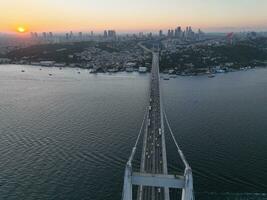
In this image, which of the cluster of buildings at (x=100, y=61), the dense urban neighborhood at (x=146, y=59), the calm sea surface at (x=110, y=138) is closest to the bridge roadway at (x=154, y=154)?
the calm sea surface at (x=110, y=138)

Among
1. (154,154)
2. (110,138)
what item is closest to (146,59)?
(110,138)

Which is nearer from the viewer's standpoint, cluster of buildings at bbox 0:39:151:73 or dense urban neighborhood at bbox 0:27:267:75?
dense urban neighborhood at bbox 0:27:267:75

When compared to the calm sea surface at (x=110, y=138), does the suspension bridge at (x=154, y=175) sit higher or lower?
higher

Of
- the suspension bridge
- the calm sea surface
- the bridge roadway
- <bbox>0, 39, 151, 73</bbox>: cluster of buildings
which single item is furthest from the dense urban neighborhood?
the suspension bridge

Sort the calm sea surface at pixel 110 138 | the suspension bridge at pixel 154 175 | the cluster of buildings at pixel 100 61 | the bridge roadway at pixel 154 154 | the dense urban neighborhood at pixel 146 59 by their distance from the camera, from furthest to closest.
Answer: the cluster of buildings at pixel 100 61 → the dense urban neighborhood at pixel 146 59 → the calm sea surface at pixel 110 138 → the bridge roadway at pixel 154 154 → the suspension bridge at pixel 154 175

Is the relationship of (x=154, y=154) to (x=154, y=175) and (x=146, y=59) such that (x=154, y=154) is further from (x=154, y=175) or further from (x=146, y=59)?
(x=146, y=59)

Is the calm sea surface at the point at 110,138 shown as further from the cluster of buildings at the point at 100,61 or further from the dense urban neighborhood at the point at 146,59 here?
the cluster of buildings at the point at 100,61

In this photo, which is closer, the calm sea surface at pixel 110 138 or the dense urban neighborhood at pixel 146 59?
the calm sea surface at pixel 110 138

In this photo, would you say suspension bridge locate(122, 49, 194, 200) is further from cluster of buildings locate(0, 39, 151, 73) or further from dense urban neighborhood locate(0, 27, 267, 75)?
cluster of buildings locate(0, 39, 151, 73)
